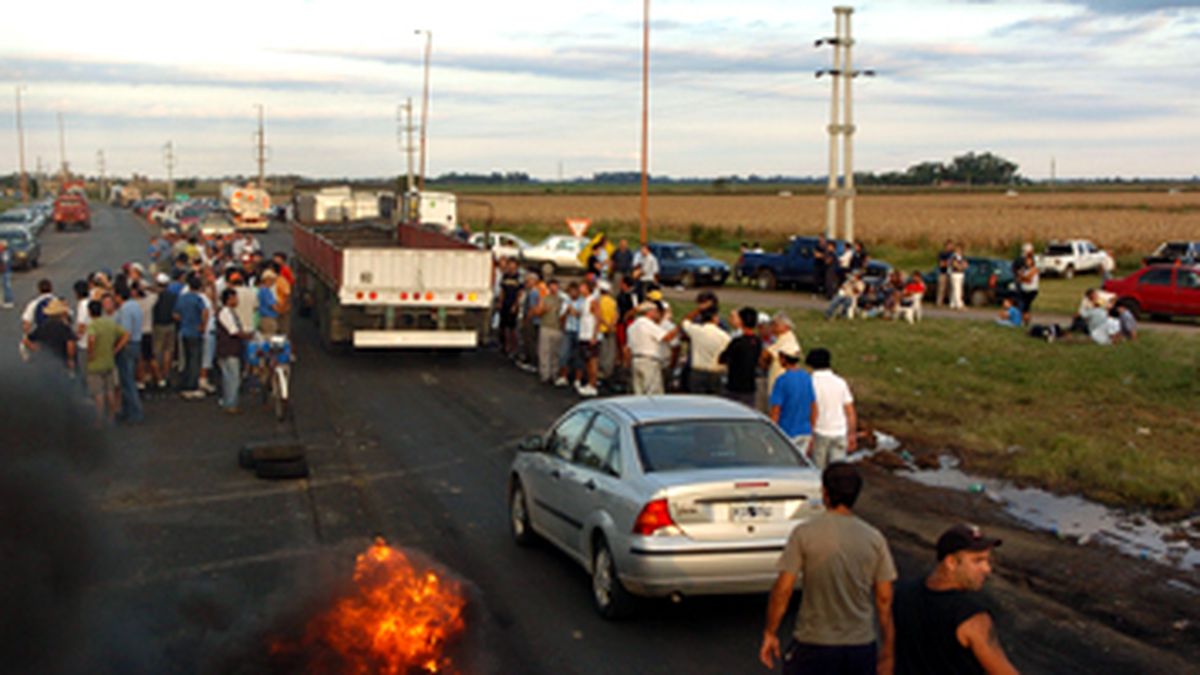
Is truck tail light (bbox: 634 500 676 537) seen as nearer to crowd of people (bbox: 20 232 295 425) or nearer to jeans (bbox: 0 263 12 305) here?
crowd of people (bbox: 20 232 295 425)

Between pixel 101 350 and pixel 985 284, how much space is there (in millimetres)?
25167

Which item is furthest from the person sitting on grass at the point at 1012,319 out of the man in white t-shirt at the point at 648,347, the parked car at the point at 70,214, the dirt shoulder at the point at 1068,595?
the parked car at the point at 70,214

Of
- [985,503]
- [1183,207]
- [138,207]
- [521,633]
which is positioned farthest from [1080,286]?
[138,207]

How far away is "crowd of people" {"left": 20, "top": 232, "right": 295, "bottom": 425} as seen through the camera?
583 inches

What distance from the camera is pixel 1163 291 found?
2892 cm

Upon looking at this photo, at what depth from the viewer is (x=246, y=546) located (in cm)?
1008

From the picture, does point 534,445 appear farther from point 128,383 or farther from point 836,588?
point 128,383

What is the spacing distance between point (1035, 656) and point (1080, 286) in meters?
35.5

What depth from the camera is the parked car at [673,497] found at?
778cm

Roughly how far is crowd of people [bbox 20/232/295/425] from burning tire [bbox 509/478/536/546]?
594 cm

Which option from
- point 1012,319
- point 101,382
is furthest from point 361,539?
point 1012,319

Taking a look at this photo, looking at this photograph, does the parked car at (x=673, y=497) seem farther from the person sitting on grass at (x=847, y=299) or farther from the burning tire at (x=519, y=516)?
the person sitting on grass at (x=847, y=299)

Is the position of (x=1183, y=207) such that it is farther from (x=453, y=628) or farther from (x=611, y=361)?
(x=453, y=628)

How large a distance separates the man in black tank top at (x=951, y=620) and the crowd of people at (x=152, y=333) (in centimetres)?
1135
